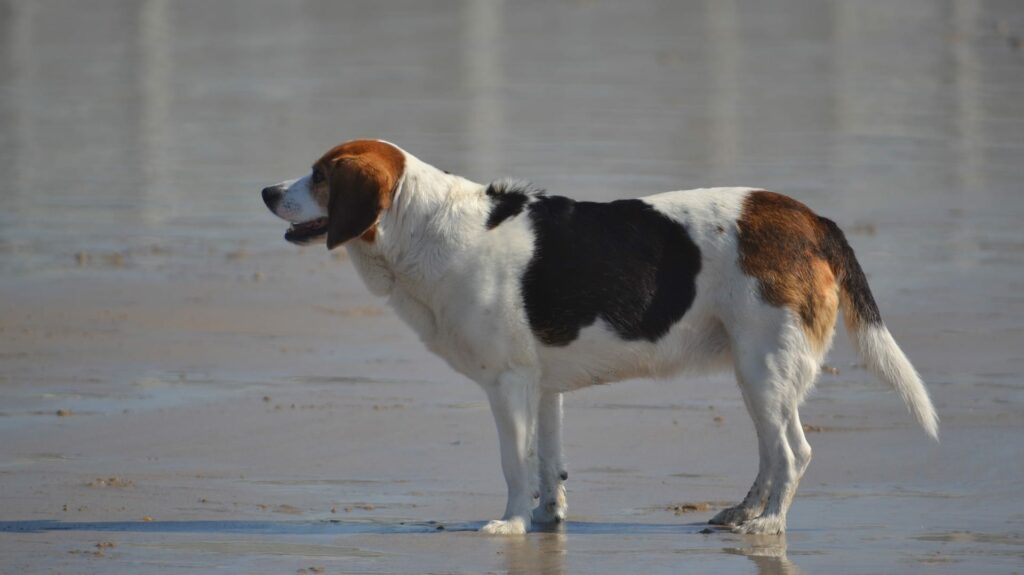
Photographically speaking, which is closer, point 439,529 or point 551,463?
point 439,529

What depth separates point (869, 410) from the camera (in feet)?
30.1

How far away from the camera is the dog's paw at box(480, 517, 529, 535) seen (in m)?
7.15

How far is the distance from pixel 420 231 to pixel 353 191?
12.7 inches

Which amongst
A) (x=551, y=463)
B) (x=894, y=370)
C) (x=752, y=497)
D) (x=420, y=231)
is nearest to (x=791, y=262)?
(x=894, y=370)

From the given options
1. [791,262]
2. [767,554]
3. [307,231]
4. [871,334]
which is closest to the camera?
[767,554]

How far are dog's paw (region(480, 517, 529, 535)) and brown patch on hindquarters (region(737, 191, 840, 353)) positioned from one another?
4.32 ft

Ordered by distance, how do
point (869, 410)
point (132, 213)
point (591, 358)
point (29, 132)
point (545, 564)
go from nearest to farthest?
point (545, 564) < point (591, 358) < point (869, 410) < point (132, 213) < point (29, 132)

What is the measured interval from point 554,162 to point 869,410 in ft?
29.7

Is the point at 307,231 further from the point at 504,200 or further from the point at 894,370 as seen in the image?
the point at 894,370

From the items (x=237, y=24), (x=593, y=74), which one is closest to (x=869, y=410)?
(x=593, y=74)

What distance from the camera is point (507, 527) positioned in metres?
7.19

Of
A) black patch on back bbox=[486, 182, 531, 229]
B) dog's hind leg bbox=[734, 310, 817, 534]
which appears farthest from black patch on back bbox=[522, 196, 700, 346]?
dog's hind leg bbox=[734, 310, 817, 534]

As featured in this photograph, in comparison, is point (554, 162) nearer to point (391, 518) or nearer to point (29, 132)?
point (29, 132)

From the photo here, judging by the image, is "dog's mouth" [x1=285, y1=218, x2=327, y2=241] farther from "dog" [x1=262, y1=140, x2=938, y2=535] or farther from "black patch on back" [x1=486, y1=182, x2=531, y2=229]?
"black patch on back" [x1=486, y1=182, x2=531, y2=229]
